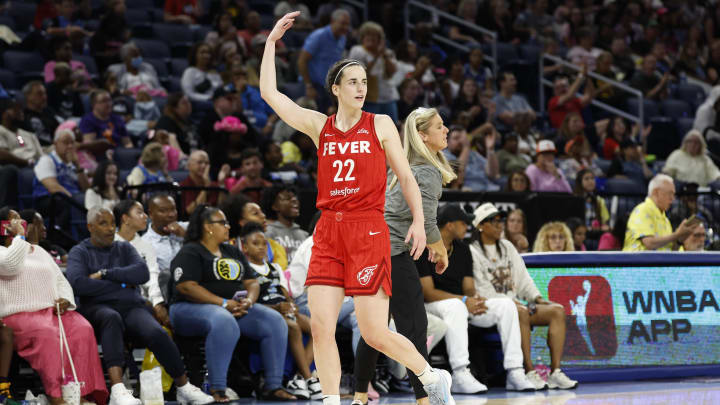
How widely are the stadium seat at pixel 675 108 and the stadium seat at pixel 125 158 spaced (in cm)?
903

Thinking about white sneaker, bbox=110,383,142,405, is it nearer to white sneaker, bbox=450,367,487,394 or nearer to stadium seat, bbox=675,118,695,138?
white sneaker, bbox=450,367,487,394

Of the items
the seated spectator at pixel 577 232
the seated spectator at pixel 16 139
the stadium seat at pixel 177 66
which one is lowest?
the seated spectator at pixel 577 232

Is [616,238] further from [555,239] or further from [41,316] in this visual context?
[41,316]

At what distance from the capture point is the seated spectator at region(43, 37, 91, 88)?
11.6 metres

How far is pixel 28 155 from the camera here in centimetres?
1001

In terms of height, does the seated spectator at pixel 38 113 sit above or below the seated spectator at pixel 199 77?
below

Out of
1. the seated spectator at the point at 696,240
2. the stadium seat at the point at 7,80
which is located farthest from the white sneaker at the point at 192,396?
the stadium seat at the point at 7,80

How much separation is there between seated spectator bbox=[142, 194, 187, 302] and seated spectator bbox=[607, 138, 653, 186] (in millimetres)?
6986

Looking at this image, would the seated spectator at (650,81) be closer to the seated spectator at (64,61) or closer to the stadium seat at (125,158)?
the seated spectator at (64,61)

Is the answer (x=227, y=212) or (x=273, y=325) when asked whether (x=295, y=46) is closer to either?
(x=227, y=212)

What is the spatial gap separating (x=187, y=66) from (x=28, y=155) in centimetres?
358

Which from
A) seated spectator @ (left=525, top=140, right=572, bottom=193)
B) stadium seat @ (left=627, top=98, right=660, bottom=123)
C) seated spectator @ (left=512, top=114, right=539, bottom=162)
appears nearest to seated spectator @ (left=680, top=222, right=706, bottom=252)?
seated spectator @ (left=525, top=140, right=572, bottom=193)

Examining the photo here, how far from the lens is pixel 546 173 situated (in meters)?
11.9

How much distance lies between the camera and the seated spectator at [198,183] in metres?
9.33
